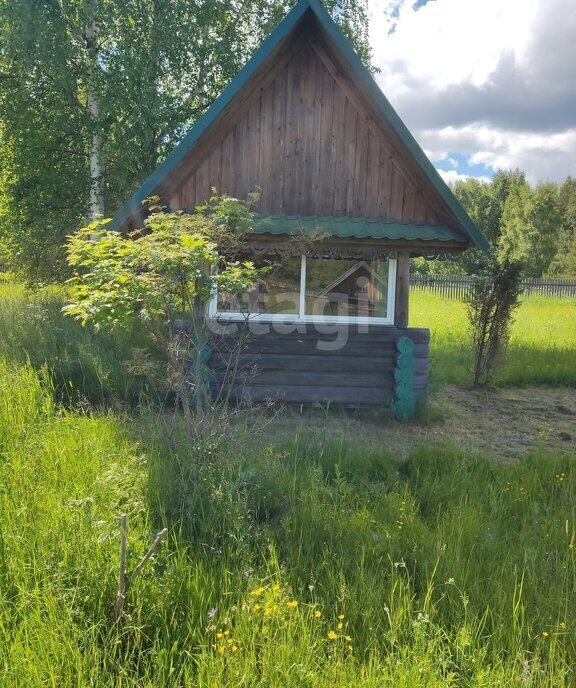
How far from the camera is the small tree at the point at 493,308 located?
920 cm

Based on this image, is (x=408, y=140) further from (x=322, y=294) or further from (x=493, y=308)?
(x=493, y=308)

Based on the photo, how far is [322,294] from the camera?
7.79 meters

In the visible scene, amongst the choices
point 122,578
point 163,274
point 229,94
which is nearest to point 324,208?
point 229,94

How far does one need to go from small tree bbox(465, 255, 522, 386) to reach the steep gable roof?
2186 millimetres

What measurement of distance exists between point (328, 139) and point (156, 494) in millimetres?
5836

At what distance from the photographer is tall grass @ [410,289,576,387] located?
9.95 m

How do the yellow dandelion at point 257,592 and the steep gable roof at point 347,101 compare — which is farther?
the steep gable roof at point 347,101

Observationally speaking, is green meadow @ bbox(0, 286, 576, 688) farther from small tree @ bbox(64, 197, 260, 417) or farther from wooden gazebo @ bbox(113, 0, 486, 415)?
wooden gazebo @ bbox(113, 0, 486, 415)

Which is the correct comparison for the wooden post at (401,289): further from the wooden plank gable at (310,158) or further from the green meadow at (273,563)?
the green meadow at (273,563)

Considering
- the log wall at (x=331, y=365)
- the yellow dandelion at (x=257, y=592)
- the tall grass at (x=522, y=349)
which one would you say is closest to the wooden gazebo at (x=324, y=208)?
the log wall at (x=331, y=365)

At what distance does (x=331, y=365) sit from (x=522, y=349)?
618cm

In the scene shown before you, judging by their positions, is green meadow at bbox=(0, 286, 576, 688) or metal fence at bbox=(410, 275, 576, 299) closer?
green meadow at bbox=(0, 286, 576, 688)

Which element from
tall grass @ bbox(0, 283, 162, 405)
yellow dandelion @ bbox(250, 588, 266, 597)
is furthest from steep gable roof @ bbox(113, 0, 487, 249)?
yellow dandelion @ bbox(250, 588, 266, 597)

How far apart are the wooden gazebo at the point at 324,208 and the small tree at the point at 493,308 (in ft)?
6.47
